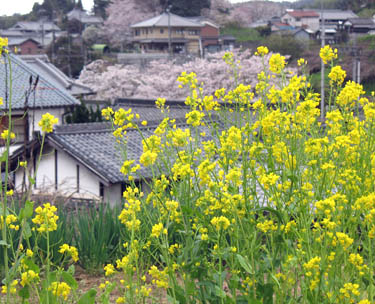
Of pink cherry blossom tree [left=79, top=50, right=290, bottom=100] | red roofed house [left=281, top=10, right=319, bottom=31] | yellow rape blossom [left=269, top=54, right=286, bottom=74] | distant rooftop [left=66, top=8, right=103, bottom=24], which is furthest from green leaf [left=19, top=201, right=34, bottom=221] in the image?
red roofed house [left=281, top=10, right=319, bottom=31]

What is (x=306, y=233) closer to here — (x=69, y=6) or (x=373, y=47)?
(x=373, y=47)

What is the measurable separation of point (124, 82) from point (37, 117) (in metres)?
14.1

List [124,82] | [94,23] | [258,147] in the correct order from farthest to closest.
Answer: [94,23], [124,82], [258,147]

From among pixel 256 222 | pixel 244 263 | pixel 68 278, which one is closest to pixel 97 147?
pixel 256 222

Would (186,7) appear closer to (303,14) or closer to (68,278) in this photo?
(303,14)

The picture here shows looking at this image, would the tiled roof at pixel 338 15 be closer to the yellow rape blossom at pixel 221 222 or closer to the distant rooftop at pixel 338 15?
the distant rooftop at pixel 338 15

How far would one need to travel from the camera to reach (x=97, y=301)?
4.45 m

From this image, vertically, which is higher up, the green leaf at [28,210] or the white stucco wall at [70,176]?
the green leaf at [28,210]

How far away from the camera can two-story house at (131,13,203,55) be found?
48.2m

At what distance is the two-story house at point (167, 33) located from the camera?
4819cm

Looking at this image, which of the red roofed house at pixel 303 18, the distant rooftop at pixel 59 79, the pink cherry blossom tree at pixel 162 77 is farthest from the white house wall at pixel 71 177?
the red roofed house at pixel 303 18

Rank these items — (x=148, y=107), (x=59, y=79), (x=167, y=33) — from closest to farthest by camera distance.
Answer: (x=148, y=107) → (x=59, y=79) → (x=167, y=33)

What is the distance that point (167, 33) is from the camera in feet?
162

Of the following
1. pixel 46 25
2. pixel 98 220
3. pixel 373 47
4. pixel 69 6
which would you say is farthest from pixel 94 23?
pixel 98 220
